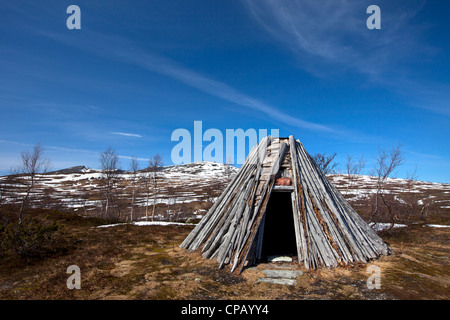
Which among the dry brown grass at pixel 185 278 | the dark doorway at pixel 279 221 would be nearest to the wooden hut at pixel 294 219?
the dry brown grass at pixel 185 278

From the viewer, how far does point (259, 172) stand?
7.90 m

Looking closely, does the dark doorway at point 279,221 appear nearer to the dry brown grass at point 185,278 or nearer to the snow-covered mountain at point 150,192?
the dry brown grass at point 185,278

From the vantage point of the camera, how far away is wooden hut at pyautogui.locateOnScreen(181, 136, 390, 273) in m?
6.78

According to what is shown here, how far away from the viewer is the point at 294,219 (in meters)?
7.20

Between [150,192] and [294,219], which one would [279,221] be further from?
[150,192]

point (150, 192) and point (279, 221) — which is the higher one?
point (279, 221)

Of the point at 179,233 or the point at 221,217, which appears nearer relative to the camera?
the point at 221,217

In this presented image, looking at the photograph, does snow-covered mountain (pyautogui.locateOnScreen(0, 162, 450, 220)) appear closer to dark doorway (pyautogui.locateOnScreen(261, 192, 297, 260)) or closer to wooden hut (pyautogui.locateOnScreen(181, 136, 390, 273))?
dark doorway (pyautogui.locateOnScreen(261, 192, 297, 260))

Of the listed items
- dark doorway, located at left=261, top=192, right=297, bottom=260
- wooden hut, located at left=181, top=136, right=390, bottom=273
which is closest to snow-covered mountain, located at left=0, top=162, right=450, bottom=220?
dark doorway, located at left=261, top=192, right=297, bottom=260

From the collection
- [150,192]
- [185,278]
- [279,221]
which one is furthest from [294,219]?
[150,192]
